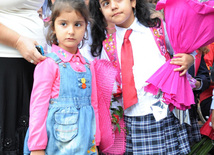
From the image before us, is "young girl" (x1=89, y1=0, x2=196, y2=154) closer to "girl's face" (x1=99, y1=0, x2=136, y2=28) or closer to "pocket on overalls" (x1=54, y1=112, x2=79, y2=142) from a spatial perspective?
"girl's face" (x1=99, y1=0, x2=136, y2=28)

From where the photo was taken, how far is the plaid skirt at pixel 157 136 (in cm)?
207

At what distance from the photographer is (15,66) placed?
164cm

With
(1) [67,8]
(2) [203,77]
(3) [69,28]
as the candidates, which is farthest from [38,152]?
(2) [203,77]

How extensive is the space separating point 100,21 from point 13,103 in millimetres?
1161

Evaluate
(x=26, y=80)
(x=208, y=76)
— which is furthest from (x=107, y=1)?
(x=208, y=76)

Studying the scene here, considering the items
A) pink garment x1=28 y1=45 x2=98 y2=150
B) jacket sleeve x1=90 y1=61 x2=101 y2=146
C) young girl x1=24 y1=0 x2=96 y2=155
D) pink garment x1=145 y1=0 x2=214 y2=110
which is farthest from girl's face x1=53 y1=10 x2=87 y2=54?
pink garment x1=145 y1=0 x2=214 y2=110

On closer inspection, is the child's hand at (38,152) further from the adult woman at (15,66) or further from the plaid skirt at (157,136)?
the plaid skirt at (157,136)

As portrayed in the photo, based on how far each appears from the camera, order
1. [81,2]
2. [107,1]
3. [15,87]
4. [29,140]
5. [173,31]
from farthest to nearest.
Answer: [107,1] < [173,31] < [81,2] < [15,87] < [29,140]

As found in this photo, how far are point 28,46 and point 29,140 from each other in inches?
22.0

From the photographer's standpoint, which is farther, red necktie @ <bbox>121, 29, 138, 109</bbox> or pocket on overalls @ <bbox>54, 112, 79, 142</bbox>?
red necktie @ <bbox>121, 29, 138, 109</bbox>

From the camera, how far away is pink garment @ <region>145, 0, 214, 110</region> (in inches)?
73.9

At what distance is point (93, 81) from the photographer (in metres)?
1.87

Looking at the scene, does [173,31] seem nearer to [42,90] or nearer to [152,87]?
[152,87]

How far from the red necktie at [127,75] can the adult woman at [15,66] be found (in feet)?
2.42
